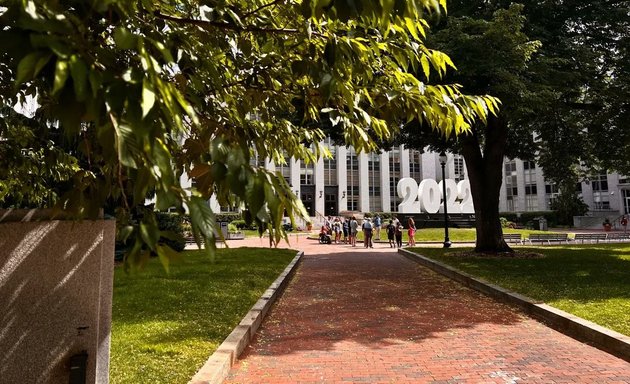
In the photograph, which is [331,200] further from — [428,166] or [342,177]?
[428,166]

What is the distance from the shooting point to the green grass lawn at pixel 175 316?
17.3 ft

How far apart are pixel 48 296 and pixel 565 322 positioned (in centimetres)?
734

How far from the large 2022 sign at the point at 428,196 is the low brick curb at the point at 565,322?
3856 cm

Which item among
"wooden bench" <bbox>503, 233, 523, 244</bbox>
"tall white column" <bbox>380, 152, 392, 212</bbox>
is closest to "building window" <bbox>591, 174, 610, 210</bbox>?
"tall white column" <bbox>380, 152, 392, 212</bbox>

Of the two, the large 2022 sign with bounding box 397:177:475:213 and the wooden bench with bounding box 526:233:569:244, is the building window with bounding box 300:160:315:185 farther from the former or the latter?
the wooden bench with bounding box 526:233:569:244

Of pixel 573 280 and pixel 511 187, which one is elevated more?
pixel 511 187

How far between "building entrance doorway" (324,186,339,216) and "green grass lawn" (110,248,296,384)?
179 ft

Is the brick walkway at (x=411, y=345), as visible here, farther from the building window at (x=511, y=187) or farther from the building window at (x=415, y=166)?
the building window at (x=511, y=187)

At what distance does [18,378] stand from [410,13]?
3.73 m

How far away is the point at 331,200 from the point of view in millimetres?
69250

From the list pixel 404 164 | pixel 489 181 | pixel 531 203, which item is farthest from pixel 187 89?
pixel 531 203

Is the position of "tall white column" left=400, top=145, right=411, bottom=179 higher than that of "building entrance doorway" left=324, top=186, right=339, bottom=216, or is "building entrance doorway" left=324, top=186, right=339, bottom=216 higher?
"tall white column" left=400, top=145, right=411, bottom=179

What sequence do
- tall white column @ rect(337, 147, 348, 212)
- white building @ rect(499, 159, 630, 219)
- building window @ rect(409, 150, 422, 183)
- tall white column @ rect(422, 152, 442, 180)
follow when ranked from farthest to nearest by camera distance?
tall white column @ rect(422, 152, 442, 180), building window @ rect(409, 150, 422, 183), tall white column @ rect(337, 147, 348, 212), white building @ rect(499, 159, 630, 219)

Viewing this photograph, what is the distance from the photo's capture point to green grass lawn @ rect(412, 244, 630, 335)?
802 centimetres
